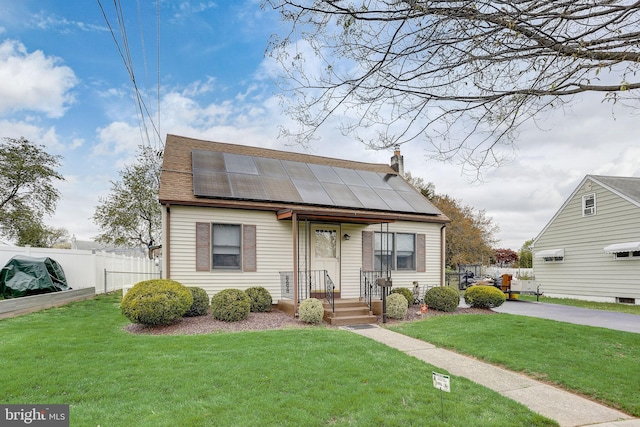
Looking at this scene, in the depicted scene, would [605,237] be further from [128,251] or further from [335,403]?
[128,251]

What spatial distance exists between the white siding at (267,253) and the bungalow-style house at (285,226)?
0.03 m

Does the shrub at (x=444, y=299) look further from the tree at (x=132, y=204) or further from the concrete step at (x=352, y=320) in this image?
the tree at (x=132, y=204)

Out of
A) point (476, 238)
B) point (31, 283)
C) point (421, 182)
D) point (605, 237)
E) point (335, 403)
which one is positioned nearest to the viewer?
point (335, 403)

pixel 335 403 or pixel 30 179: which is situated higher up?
pixel 30 179

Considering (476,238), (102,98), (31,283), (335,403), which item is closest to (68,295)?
(31,283)

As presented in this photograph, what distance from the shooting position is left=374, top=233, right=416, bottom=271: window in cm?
1244

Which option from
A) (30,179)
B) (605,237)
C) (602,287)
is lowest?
(602,287)

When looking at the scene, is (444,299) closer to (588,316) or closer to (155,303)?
(588,316)

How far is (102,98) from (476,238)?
2755 cm

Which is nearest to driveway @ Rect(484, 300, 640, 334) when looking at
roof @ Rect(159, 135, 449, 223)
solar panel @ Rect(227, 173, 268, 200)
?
roof @ Rect(159, 135, 449, 223)

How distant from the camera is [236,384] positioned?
4418 millimetres

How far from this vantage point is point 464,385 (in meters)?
4.67

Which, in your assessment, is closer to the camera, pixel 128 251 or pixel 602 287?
pixel 602 287

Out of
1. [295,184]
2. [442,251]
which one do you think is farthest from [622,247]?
[295,184]
